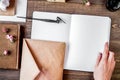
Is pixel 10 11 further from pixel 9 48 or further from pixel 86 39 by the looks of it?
pixel 86 39

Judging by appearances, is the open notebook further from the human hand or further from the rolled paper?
the rolled paper

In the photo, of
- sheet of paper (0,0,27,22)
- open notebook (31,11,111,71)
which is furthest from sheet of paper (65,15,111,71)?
sheet of paper (0,0,27,22)

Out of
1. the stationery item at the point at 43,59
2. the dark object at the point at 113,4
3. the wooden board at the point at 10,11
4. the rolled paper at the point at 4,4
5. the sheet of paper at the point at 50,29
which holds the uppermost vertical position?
the dark object at the point at 113,4

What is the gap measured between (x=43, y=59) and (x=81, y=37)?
14cm

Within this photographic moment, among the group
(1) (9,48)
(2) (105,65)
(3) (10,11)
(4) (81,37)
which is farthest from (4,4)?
(2) (105,65)

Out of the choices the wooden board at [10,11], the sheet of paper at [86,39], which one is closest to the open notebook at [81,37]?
the sheet of paper at [86,39]

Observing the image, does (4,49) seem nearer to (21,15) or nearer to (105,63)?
(21,15)

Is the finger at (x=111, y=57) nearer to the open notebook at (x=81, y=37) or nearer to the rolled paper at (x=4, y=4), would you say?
the open notebook at (x=81, y=37)

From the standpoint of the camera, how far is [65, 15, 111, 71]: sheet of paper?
91 cm

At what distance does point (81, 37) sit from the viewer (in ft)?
2.97

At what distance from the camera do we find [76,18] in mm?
909

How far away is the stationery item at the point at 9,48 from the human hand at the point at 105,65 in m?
0.26

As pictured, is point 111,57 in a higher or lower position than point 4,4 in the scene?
lower

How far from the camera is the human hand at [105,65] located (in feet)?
2.82
